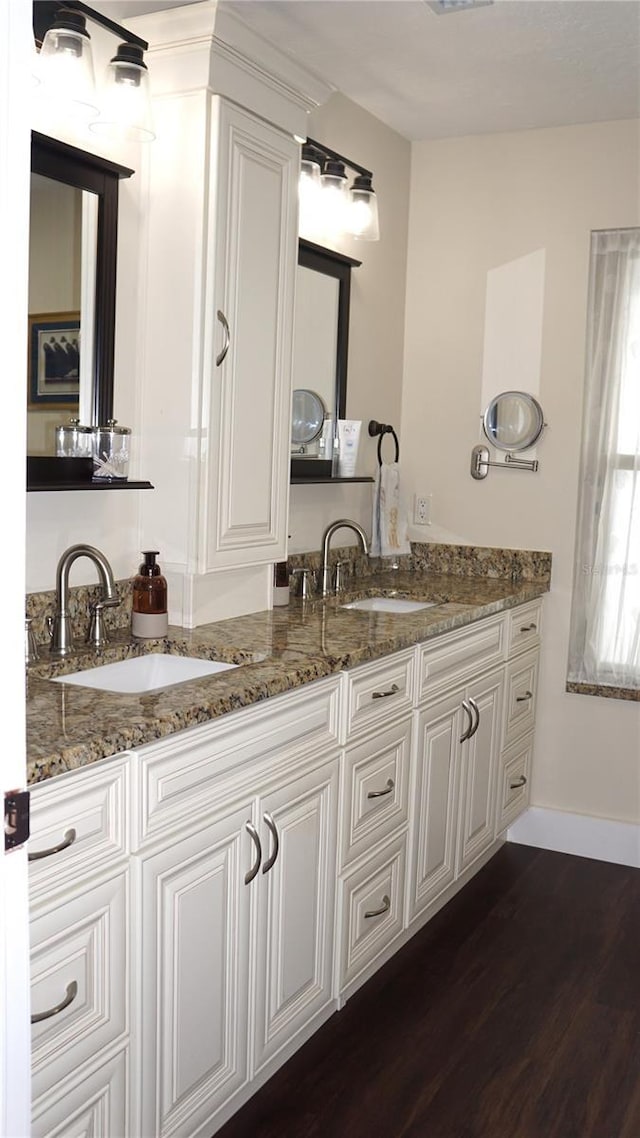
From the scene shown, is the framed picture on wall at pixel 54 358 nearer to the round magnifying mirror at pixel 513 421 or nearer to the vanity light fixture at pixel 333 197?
the vanity light fixture at pixel 333 197

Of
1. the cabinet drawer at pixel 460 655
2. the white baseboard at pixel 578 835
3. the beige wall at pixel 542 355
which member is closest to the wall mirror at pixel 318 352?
the beige wall at pixel 542 355

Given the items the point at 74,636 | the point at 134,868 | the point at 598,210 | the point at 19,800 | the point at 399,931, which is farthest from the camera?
the point at 598,210

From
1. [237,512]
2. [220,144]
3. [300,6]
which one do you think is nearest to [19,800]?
[237,512]

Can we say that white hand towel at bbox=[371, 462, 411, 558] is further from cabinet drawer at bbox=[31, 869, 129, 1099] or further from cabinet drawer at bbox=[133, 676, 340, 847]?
cabinet drawer at bbox=[31, 869, 129, 1099]

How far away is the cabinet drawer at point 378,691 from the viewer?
2.32m

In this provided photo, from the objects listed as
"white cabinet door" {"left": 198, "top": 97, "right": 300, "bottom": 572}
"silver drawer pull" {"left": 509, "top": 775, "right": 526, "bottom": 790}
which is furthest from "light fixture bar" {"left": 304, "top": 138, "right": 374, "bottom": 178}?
"silver drawer pull" {"left": 509, "top": 775, "right": 526, "bottom": 790}

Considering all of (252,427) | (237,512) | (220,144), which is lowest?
(237,512)

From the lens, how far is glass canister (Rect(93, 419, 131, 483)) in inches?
89.7

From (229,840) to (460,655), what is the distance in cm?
121

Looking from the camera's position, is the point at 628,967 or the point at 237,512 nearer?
the point at 237,512

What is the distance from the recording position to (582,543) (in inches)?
141

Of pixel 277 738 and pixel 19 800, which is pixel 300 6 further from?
pixel 19 800

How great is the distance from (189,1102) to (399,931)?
0.96 meters

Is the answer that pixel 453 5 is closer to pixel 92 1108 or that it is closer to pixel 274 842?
pixel 274 842
